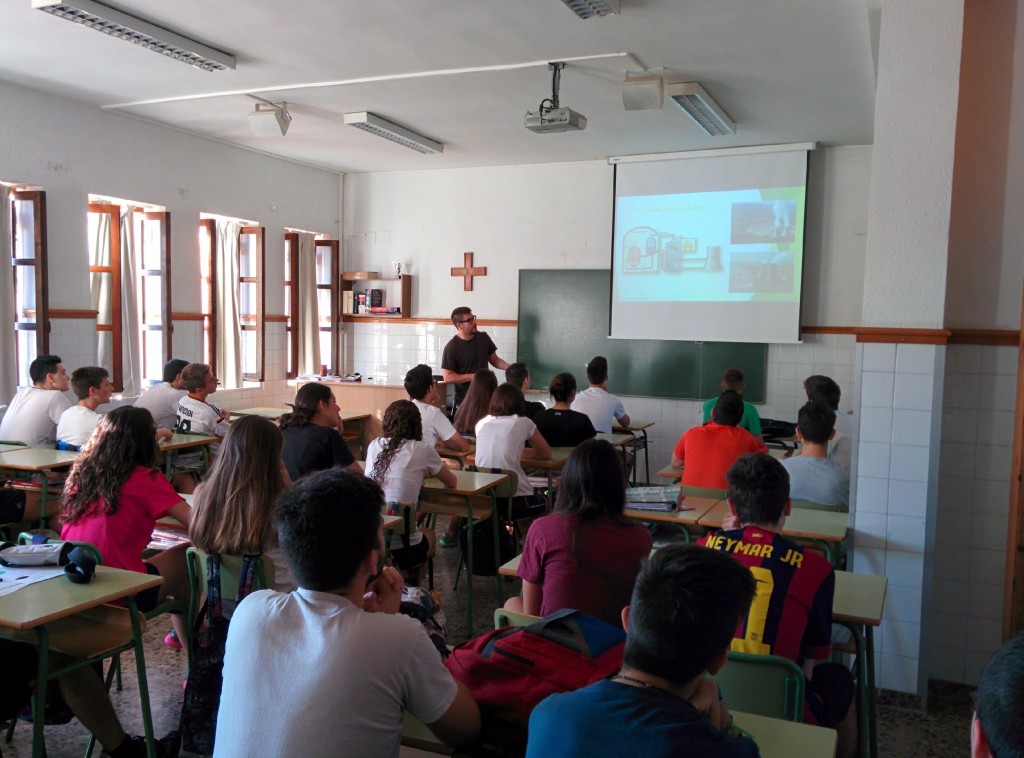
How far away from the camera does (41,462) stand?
15.0ft

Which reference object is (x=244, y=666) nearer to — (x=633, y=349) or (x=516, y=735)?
(x=516, y=735)

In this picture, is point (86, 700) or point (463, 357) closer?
point (86, 700)

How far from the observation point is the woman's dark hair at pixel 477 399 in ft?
19.2

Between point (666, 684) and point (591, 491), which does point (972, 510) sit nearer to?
point (591, 491)

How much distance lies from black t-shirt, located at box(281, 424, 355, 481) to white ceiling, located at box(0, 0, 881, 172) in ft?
8.11

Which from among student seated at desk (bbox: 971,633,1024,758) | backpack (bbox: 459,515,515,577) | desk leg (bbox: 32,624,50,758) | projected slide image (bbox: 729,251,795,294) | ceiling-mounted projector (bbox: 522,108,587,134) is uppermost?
ceiling-mounted projector (bbox: 522,108,587,134)

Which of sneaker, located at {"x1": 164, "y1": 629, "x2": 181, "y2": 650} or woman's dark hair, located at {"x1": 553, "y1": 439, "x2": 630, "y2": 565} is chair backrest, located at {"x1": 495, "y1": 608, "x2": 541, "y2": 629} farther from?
sneaker, located at {"x1": 164, "y1": 629, "x2": 181, "y2": 650}

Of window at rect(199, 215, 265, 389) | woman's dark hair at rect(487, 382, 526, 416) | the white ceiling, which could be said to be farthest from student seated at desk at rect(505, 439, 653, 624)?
window at rect(199, 215, 265, 389)

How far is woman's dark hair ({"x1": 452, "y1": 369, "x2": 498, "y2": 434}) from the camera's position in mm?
5840

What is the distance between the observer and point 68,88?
6441 millimetres

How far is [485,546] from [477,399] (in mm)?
1462

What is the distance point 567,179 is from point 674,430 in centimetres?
296

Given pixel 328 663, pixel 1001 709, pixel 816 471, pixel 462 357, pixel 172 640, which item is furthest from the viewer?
pixel 462 357

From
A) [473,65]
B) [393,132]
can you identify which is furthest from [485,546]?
[393,132]
